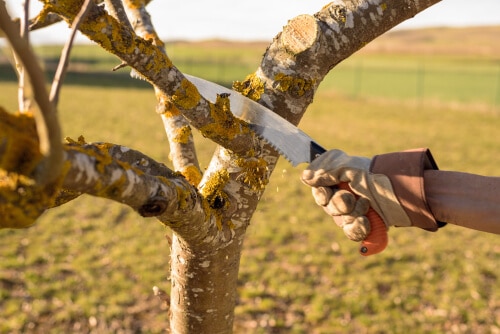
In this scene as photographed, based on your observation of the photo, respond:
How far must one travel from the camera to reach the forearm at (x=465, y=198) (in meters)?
2.11

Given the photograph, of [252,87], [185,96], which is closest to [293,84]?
[252,87]

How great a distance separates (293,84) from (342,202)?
57cm

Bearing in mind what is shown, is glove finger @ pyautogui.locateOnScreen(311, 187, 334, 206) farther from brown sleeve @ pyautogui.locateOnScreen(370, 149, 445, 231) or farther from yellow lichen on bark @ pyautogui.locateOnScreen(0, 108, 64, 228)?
yellow lichen on bark @ pyautogui.locateOnScreen(0, 108, 64, 228)

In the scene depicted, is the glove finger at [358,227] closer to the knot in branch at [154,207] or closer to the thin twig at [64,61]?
the knot in branch at [154,207]

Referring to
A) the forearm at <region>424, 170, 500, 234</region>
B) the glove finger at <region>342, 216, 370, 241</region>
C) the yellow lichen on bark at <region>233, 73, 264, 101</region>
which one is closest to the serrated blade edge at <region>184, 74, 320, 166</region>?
the yellow lichen on bark at <region>233, 73, 264, 101</region>

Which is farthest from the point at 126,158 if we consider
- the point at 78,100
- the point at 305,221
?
the point at 78,100

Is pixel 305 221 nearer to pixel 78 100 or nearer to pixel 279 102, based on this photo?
pixel 279 102

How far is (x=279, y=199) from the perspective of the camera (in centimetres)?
931

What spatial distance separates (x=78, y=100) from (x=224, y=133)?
2198cm

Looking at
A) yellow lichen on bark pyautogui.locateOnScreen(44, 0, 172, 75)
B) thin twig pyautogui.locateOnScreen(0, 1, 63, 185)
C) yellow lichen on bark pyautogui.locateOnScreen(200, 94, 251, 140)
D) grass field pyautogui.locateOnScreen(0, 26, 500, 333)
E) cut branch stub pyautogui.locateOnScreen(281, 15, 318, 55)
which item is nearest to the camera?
A: thin twig pyautogui.locateOnScreen(0, 1, 63, 185)

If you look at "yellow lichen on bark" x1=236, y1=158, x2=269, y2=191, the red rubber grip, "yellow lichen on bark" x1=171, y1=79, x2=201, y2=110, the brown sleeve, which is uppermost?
"yellow lichen on bark" x1=171, y1=79, x2=201, y2=110

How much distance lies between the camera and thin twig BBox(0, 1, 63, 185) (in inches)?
39.4

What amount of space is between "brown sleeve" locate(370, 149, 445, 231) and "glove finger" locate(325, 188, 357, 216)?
0.58ft

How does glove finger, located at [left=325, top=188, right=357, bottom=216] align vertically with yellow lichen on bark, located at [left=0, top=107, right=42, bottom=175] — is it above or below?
below
